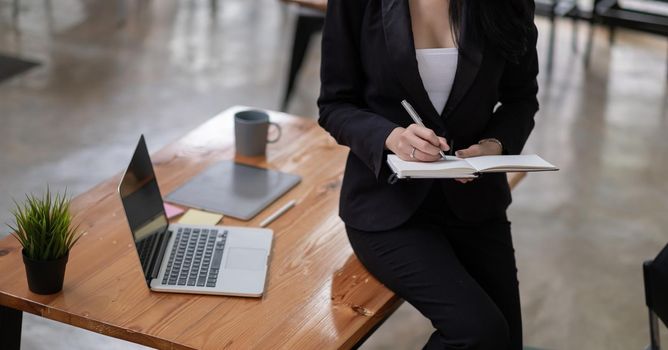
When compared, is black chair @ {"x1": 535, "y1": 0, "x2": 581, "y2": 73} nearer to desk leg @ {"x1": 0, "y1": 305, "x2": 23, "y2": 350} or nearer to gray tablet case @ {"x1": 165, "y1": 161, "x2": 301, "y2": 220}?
gray tablet case @ {"x1": 165, "y1": 161, "x2": 301, "y2": 220}

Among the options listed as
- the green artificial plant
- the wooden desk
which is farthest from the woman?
the green artificial plant

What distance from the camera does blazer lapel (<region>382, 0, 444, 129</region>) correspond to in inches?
88.7

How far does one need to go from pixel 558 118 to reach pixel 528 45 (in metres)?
2.77

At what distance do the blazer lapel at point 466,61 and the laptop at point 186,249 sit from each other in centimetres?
58

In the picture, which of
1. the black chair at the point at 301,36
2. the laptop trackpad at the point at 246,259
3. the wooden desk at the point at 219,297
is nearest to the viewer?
the wooden desk at the point at 219,297

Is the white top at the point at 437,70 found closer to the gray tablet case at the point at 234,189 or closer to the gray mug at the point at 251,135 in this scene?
→ the gray tablet case at the point at 234,189

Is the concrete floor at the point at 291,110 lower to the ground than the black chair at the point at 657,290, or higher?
lower

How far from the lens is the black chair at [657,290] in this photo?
2.25 m

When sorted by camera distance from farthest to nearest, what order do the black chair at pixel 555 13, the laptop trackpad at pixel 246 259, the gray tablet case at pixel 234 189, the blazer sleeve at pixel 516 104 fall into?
the black chair at pixel 555 13 < the gray tablet case at pixel 234 189 < the blazer sleeve at pixel 516 104 < the laptop trackpad at pixel 246 259

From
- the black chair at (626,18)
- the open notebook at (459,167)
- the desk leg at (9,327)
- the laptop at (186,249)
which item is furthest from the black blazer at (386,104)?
the black chair at (626,18)

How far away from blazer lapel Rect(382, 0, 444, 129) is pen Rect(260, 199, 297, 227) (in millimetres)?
471

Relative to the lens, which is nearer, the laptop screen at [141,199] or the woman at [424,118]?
the laptop screen at [141,199]

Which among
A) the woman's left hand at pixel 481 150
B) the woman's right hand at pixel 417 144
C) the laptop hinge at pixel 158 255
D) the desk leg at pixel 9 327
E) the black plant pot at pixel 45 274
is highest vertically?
the woman's right hand at pixel 417 144

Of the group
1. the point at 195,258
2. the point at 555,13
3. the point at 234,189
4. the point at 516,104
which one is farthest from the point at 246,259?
the point at 555,13
